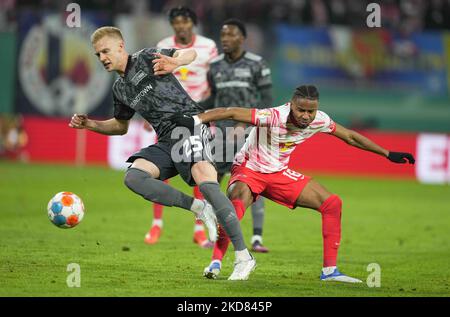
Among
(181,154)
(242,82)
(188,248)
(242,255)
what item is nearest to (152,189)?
(181,154)

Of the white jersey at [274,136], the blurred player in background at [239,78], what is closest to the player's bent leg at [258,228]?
the blurred player in background at [239,78]

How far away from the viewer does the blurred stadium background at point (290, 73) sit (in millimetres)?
22656

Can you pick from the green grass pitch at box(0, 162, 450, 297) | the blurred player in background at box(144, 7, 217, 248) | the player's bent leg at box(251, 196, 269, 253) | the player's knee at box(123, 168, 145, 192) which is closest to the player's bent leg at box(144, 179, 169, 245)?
the blurred player in background at box(144, 7, 217, 248)

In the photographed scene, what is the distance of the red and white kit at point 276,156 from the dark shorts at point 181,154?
0.49 metres

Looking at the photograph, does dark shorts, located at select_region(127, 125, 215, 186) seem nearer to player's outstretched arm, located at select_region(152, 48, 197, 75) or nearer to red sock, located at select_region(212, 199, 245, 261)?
red sock, located at select_region(212, 199, 245, 261)

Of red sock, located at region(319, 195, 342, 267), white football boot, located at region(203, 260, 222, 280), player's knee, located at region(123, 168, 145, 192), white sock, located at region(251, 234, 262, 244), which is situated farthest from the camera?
white sock, located at region(251, 234, 262, 244)

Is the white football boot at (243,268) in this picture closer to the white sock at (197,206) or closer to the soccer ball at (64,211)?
the white sock at (197,206)

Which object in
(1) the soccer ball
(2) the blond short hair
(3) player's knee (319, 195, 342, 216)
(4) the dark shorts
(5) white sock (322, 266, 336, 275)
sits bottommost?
(5) white sock (322, 266, 336, 275)

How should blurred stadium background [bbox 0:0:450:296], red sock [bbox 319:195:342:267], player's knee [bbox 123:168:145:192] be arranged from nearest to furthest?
player's knee [bbox 123:168:145:192], red sock [bbox 319:195:342:267], blurred stadium background [bbox 0:0:450:296]

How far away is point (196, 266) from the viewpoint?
9.06m

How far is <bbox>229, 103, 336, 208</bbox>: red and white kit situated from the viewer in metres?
8.38

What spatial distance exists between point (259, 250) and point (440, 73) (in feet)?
52.9

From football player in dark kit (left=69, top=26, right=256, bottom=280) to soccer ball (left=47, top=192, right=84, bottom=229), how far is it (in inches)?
32.5
